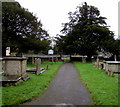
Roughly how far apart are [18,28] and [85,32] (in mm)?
→ 14941

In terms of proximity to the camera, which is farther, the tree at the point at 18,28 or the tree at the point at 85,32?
the tree at the point at 85,32

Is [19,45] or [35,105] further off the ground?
[19,45]

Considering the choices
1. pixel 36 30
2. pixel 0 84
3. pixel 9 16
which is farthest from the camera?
pixel 36 30

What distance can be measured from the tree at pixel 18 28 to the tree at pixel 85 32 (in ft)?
34.8

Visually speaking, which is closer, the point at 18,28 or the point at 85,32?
the point at 18,28

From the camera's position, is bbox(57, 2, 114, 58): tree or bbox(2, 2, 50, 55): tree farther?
bbox(57, 2, 114, 58): tree

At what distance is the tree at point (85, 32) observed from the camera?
3759 centimetres

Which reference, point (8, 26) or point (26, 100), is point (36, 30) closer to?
point (8, 26)

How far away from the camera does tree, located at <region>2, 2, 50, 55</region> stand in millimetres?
27812

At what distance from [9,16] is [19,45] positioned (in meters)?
4.74

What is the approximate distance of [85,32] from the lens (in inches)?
1491

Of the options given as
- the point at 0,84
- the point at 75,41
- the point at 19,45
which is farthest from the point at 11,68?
the point at 75,41

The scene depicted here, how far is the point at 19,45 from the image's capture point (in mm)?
28984

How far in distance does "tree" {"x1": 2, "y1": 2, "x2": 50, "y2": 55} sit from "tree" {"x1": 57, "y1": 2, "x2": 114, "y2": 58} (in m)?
10.6
